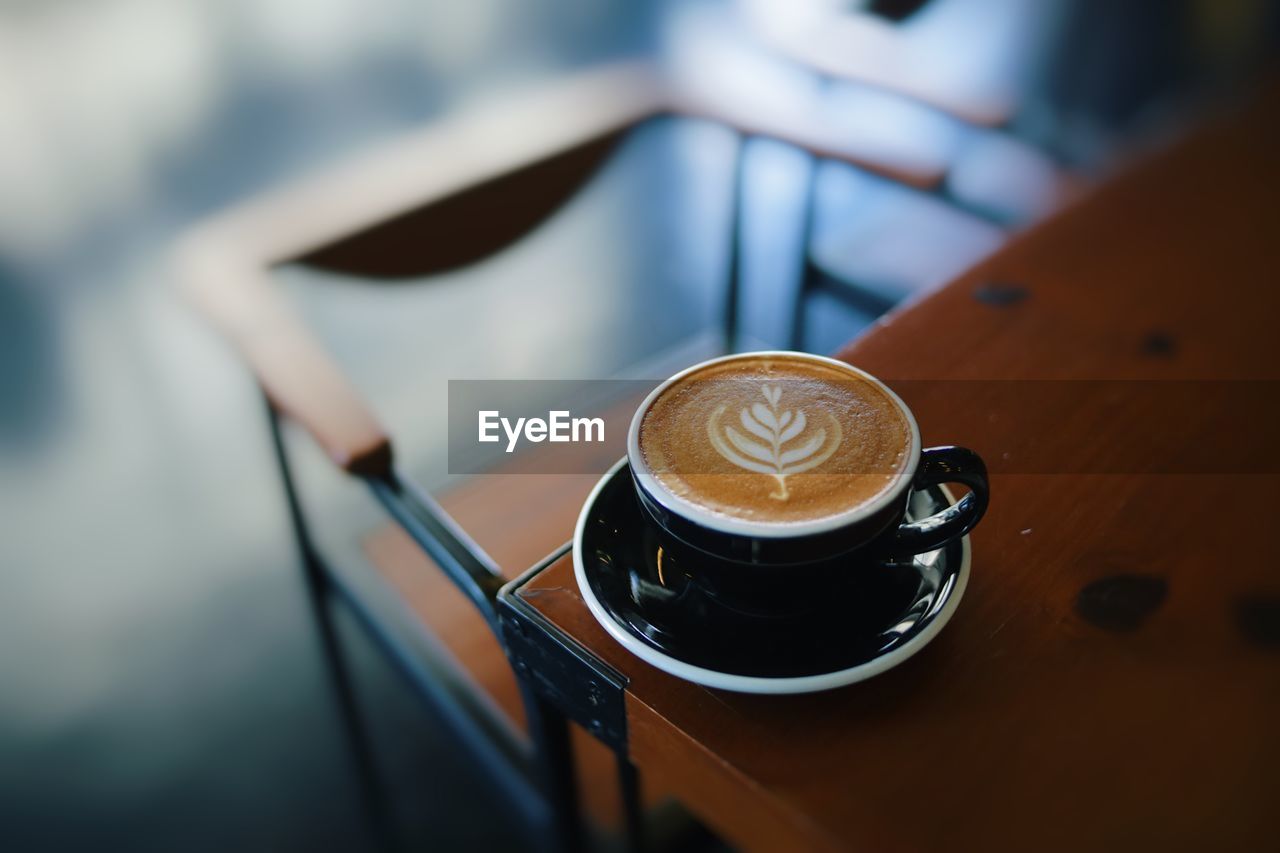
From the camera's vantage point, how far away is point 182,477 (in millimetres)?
1658

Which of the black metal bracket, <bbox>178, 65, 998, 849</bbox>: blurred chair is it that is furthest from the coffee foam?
<bbox>178, 65, 998, 849</bbox>: blurred chair

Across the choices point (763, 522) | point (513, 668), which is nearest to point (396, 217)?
Result: point (513, 668)

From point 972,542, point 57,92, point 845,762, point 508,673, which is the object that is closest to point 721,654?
point 845,762

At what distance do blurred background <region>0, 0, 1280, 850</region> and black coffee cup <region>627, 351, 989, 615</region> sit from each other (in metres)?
0.45

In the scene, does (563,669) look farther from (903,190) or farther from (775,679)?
(903,190)

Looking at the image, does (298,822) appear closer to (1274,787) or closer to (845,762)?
(845,762)

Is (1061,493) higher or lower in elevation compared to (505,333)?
higher

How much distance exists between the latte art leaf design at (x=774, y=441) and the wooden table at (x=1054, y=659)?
0.11m

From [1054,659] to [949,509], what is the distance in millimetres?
93

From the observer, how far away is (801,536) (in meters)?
0.45

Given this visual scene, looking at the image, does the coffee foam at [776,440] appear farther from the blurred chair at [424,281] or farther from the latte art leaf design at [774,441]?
the blurred chair at [424,281]

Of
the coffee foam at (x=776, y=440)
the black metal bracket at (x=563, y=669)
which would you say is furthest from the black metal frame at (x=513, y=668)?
the coffee foam at (x=776, y=440)

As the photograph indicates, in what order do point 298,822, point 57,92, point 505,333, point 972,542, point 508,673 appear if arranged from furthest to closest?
point 57,92, point 505,333, point 298,822, point 508,673, point 972,542

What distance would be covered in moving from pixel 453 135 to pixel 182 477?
2.85 ft
